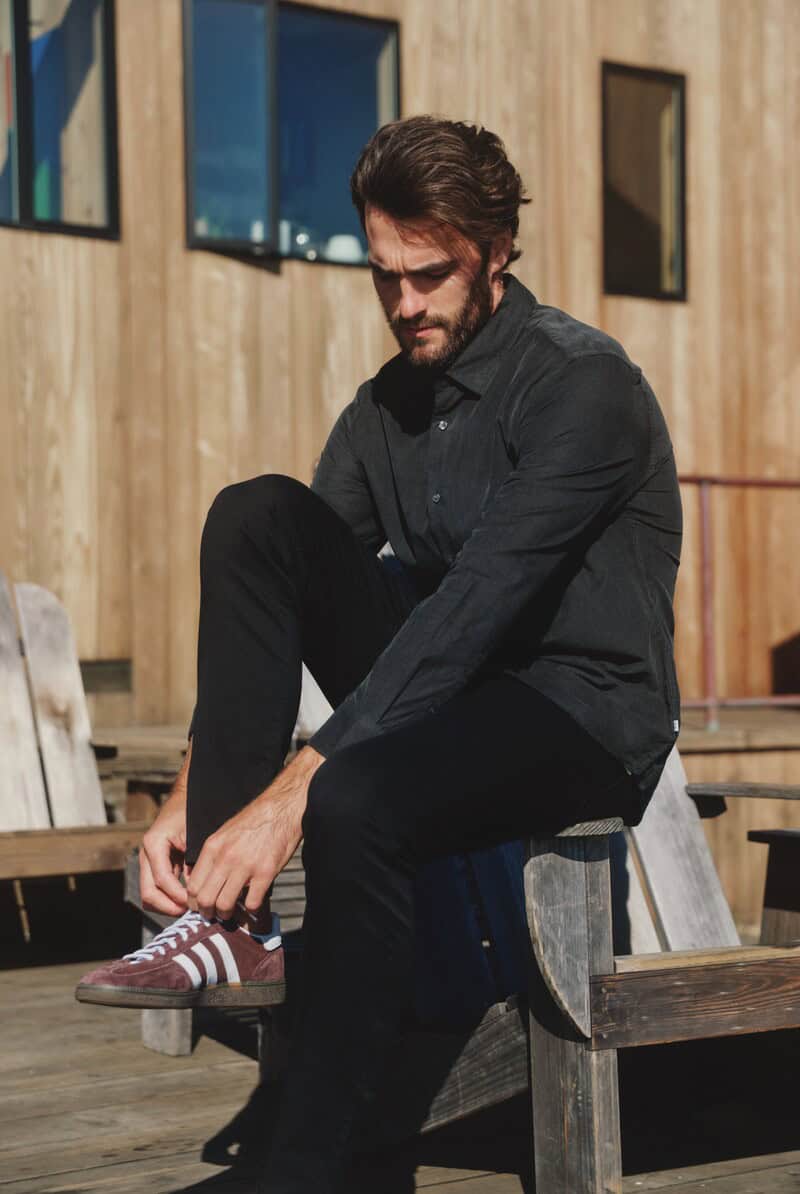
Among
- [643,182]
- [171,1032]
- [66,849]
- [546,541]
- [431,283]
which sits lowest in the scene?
[171,1032]

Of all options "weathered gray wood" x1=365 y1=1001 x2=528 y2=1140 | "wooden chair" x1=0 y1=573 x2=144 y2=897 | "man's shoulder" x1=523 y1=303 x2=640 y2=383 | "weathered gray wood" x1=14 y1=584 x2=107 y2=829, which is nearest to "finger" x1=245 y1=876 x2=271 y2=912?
"weathered gray wood" x1=365 y1=1001 x2=528 y2=1140

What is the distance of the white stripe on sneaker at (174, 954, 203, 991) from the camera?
2223mm

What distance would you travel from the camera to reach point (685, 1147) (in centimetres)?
297

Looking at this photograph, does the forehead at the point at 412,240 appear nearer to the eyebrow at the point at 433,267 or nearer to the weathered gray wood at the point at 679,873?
the eyebrow at the point at 433,267

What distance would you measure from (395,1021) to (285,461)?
5.29m

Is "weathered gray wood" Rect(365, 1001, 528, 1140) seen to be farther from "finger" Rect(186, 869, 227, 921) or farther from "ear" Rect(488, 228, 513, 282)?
"ear" Rect(488, 228, 513, 282)

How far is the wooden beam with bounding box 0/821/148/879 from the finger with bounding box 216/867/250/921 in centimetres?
238

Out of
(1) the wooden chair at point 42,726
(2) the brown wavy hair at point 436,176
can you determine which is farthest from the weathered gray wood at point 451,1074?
(1) the wooden chair at point 42,726

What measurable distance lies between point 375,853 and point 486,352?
0.94 meters

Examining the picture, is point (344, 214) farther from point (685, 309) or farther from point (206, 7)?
point (685, 309)

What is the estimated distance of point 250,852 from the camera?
2201mm

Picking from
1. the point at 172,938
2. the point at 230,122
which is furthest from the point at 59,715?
the point at 230,122

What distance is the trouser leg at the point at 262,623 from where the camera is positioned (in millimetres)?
2436

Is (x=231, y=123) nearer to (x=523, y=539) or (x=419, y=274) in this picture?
(x=419, y=274)
